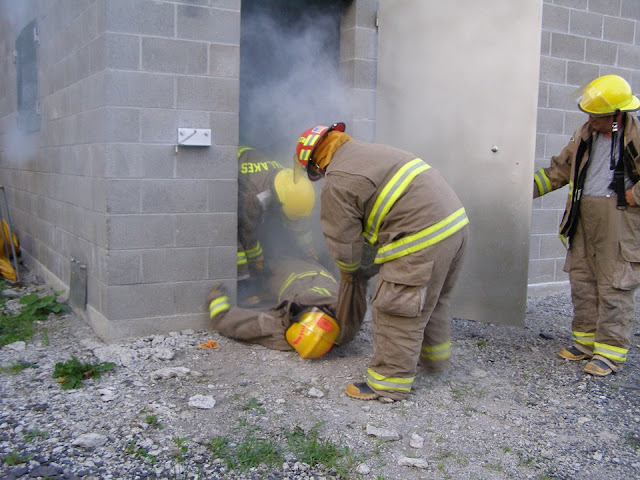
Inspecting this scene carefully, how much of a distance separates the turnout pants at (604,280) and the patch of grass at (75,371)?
3169 mm

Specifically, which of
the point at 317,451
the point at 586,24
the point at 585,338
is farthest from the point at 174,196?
the point at 586,24

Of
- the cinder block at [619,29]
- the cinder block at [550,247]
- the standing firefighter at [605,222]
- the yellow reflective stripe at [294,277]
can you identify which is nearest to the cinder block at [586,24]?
the cinder block at [619,29]

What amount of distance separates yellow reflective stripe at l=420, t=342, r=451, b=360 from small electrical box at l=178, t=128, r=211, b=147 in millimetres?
2082

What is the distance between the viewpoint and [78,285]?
4938 mm

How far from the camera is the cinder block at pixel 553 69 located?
19.9ft

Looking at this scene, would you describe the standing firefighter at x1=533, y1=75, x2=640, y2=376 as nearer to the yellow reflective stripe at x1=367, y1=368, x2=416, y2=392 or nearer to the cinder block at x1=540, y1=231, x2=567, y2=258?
the yellow reflective stripe at x1=367, y1=368, x2=416, y2=392

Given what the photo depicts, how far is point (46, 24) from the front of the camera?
5629mm

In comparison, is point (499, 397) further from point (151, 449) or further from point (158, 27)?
point (158, 27)

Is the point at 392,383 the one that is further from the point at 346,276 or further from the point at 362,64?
the point at 362,64

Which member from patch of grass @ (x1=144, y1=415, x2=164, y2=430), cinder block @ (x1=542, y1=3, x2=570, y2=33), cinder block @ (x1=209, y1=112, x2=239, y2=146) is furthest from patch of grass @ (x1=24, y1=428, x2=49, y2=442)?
cinder block @ (x1=542, y1=3, x2=570, y2=33)

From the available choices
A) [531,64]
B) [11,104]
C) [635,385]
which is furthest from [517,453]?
[11,104]

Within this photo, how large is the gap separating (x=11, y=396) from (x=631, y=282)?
149 inches

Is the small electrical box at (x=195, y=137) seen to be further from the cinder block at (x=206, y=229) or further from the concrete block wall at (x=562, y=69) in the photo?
the concrete block wall at (x=562, y=69)

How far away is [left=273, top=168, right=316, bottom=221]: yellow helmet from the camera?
479 cm
